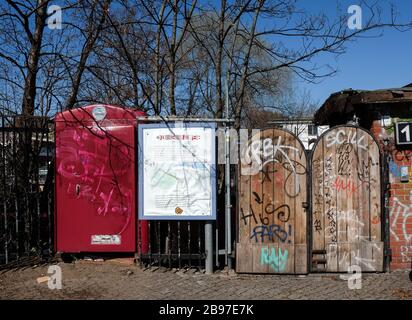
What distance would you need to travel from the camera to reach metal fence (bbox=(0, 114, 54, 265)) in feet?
23.3

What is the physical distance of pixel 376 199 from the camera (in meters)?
6.66

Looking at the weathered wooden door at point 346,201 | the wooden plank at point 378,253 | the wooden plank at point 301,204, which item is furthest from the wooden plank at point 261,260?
the wooden plank at point 378,253

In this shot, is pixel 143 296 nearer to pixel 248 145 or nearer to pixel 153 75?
pixel 248 145

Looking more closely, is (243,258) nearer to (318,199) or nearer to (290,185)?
(290,185)

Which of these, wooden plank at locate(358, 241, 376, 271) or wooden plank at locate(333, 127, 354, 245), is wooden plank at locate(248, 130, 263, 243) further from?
wooden plank at locate(358, 241, 376, 271)

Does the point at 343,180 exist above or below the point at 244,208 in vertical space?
above

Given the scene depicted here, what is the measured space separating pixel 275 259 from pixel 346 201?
1.31 metres

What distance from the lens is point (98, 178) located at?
22.6 ft

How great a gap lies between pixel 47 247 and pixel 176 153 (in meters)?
2.71

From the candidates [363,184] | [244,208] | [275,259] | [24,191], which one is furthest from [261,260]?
[24,191]

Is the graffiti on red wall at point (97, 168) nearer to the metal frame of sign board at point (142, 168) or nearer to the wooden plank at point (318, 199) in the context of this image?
the metal frame of sign board at point (142, 168)

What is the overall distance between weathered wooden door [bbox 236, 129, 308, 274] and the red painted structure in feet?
5.32

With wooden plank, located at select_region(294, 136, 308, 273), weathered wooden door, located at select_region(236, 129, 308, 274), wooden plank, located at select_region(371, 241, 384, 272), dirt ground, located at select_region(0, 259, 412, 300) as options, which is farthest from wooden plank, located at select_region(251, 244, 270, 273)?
wooden plank, located at select_region(371, 241, 384, 272)
